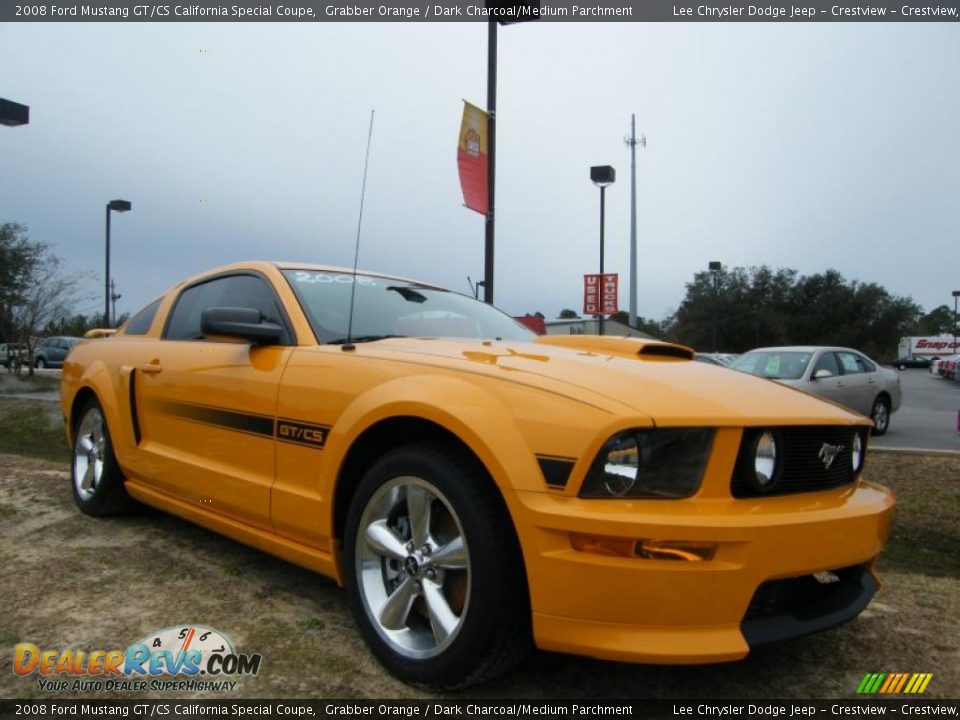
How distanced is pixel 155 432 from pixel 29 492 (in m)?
1.98

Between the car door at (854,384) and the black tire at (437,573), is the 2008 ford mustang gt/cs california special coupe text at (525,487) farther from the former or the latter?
the car door at (854,384)

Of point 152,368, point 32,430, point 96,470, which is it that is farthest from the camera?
point 32,430

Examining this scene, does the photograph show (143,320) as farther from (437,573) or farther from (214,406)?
(437,573)

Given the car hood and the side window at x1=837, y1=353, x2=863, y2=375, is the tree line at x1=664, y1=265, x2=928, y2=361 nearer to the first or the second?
the side window at x1=837, y1=353, x2=863, y2=375

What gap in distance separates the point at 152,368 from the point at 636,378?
2535mm

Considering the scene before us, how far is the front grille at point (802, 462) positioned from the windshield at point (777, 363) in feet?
26.1

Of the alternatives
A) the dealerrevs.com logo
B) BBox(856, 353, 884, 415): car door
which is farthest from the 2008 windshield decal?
BBox(856, 353, 884, 415): car door

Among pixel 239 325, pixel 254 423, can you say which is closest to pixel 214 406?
pixel 254 423

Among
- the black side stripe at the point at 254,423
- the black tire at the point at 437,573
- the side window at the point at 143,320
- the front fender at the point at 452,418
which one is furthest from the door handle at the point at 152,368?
the black tire at the point at 437,573

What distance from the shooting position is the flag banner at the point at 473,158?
→ 22.0 ft

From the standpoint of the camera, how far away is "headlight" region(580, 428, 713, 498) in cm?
189

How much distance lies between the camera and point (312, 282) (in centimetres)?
324

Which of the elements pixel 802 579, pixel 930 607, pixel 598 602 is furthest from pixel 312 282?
pixel 930 607

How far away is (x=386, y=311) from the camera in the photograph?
126 inches
